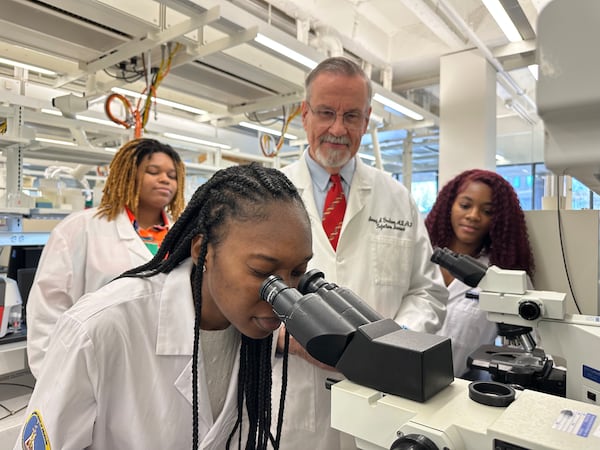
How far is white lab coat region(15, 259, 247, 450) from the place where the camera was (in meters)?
0.67

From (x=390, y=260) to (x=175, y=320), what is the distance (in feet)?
2.19

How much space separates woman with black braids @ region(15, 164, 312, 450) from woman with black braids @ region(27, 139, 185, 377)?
0.75 metres

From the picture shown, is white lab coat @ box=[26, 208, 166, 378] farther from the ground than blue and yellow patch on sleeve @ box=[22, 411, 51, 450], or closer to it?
farther from the ground

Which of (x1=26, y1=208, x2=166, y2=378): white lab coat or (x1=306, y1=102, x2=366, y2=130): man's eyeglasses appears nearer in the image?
(x1=306, y1=102, x2=366, y2=130): man's eyeglasses

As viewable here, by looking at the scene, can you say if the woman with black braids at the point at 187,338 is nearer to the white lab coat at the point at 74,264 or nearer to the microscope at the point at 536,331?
the microscope at the point at 536,331

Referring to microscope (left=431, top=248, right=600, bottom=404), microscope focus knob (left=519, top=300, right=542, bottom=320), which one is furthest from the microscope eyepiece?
microscope focus knob (left=519, top=300, right=542, bottom=320)

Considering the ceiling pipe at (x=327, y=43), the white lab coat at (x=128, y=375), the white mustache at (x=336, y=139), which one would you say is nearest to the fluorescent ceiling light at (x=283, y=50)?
the ceiling pipe at (x=327, y=43)

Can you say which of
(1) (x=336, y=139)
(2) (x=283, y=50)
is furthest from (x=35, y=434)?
(2) (x=283, y=50)

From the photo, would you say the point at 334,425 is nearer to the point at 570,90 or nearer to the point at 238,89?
the point at 570,90

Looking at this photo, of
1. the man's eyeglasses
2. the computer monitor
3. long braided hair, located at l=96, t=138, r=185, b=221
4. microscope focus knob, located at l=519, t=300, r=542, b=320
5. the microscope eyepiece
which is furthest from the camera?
the computer monitor

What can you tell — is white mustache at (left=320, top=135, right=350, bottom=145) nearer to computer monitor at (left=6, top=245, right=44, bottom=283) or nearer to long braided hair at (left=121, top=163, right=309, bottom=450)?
long braided hair at (left=121, top=163, right=309, bottom=450)

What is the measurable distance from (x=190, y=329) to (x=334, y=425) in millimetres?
366

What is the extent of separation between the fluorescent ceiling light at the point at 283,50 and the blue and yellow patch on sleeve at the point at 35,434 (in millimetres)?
1570

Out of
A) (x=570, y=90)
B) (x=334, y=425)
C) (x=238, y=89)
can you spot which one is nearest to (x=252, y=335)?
(x=334, y=425)
